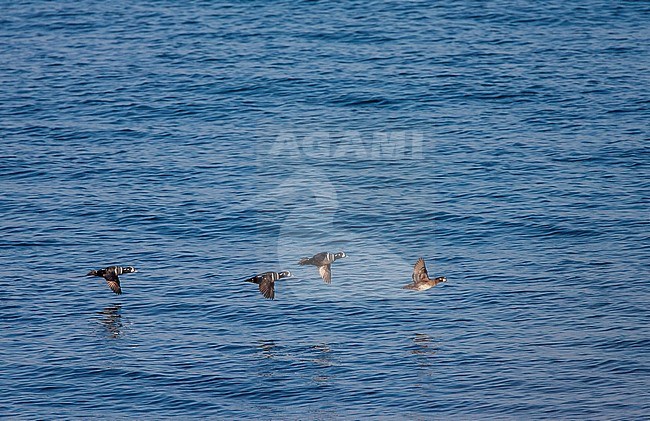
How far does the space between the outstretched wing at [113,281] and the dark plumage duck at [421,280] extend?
35.3 feet

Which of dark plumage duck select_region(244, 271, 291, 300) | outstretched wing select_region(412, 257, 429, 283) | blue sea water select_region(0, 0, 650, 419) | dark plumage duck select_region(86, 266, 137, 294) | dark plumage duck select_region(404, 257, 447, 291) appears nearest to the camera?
blue sea water select_region(0, 0, 650, 419)

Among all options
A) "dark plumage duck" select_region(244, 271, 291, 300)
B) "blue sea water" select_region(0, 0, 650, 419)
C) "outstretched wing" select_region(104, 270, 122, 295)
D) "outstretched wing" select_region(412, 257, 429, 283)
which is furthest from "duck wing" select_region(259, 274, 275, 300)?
"outstretched wing" select_region(104, 270, 122, 295)

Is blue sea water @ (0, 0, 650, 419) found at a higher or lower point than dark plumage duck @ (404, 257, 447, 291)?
lower

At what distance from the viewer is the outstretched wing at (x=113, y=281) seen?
4319 cm

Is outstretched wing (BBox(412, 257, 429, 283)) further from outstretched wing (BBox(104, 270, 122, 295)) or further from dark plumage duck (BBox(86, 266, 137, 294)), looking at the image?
outstretched wing (BBox(104, 270, 122, 295))

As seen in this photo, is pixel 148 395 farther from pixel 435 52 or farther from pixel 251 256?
pixel 435 52

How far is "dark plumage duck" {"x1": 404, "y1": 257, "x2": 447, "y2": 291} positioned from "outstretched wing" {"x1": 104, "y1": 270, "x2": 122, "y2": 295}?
1077 cm

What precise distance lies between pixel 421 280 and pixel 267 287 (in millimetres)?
5487

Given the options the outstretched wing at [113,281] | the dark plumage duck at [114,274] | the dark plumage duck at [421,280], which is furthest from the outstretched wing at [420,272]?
the outstretched wing at [113,281]

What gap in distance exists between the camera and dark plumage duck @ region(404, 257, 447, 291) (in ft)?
134

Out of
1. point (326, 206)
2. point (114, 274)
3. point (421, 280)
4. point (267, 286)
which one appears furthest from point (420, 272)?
point (326, 206)

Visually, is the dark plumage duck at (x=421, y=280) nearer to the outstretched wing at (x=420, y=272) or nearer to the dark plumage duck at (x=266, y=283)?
the outstretched wing at (x=420, y=272)

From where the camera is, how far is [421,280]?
41.3 m

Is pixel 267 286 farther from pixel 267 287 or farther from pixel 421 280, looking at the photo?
pixel 421 280
